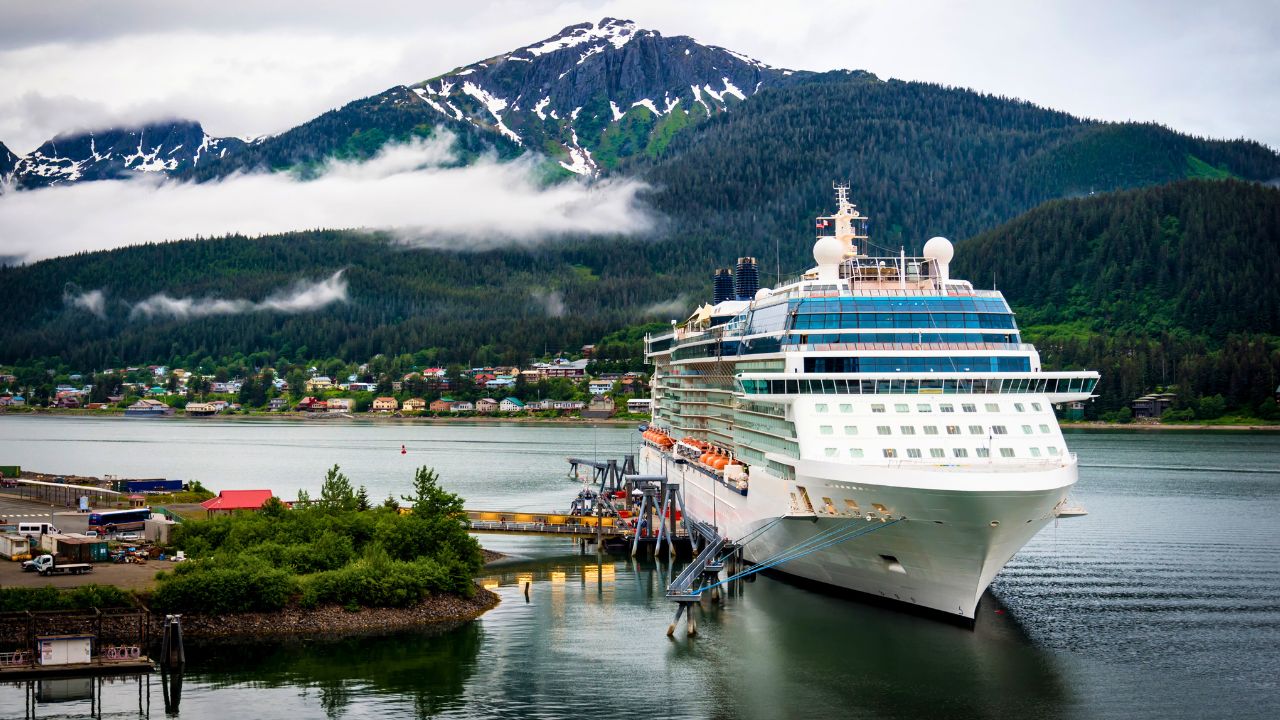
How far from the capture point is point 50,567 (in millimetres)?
47750

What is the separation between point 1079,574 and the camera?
187 ft

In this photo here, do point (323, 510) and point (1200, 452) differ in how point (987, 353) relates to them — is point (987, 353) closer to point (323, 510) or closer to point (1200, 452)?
point (323, 510)

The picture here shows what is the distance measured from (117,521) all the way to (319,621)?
22.9 metres

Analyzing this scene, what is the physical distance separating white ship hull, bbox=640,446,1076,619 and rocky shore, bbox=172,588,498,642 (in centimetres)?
1358

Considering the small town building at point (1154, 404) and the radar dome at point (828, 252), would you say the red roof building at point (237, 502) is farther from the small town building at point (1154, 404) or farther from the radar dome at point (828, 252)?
the small town building at point (1154, 404)

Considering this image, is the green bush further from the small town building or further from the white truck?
the small town building

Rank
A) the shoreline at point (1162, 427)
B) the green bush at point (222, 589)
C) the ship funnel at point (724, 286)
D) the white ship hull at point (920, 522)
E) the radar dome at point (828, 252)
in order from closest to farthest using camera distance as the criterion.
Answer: the white ship hull at point (920, 522) < the green bush at point (222, 589) < the radar dome at point (828, 252) < the ship funnel at point (724, 286) < the shoreline at point (1162, 427)

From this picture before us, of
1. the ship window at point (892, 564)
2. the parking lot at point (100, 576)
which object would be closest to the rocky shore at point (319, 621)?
the parking lot at point (100, 576)

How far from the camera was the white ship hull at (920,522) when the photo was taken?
38.6 m

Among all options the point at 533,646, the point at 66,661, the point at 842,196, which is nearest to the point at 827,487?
the point at 533,646

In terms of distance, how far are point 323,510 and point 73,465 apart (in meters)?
74.7

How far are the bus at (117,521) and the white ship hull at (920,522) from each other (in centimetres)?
3423

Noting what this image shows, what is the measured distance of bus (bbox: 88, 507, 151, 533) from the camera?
61.5 m

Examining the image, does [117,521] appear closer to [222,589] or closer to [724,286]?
[222,589]
